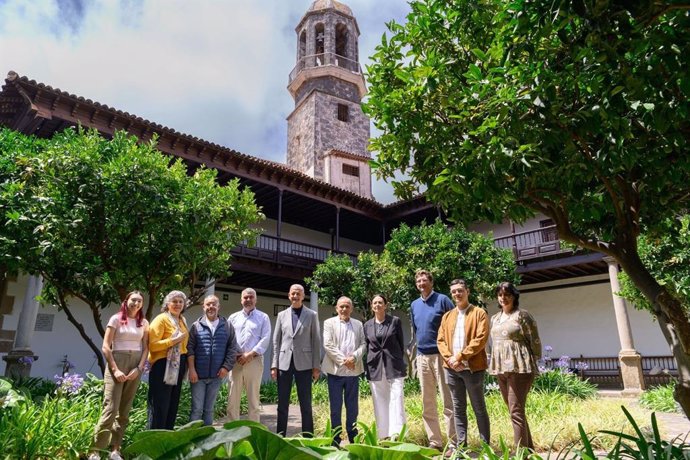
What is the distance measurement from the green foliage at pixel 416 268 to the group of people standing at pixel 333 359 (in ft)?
A: 22.5

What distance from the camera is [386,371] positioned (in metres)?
4.78

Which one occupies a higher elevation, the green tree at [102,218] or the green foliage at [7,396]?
the green tree at [102,218]

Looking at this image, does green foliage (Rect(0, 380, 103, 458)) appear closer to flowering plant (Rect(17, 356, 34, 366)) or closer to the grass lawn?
the grass lawn

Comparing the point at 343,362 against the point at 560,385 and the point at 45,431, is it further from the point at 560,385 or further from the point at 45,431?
the point at 560,385

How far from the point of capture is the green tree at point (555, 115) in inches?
87.9

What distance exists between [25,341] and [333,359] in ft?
26.9

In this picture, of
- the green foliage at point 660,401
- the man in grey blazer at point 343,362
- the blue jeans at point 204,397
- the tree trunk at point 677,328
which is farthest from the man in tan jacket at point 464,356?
the green foliage at point 660,401

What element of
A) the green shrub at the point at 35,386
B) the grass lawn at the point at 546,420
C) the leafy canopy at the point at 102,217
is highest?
the leafy canopy at the point at 102,217

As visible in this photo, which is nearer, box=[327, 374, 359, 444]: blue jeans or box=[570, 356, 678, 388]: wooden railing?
box=[327, 374, 359, 444]: blue jeans

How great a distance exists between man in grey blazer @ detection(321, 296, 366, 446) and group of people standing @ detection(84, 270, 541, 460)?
0.04 ft

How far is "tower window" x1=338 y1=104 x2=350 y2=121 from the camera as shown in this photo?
24.3 metres

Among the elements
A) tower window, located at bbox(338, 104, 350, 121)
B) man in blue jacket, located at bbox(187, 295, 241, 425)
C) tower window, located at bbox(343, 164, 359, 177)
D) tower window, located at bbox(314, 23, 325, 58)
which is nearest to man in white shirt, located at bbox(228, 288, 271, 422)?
man in blue jacket, located at bbox(187, 295, 241, 425)

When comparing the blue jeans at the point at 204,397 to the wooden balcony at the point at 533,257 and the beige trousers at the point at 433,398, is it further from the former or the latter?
the wooden balcony at the point at 533,257

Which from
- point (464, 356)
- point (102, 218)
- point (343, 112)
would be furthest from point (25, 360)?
point (343, 112)
